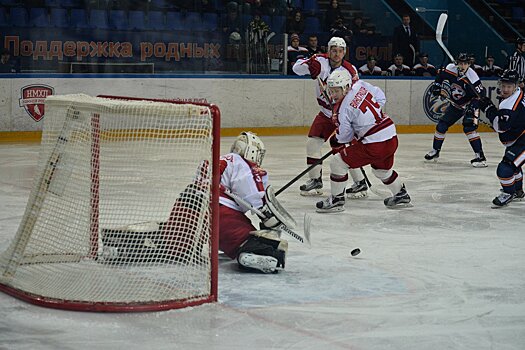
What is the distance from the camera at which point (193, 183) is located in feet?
13.4

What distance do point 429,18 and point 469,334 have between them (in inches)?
387

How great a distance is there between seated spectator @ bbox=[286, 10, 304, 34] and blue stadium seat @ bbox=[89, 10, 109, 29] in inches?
93.6

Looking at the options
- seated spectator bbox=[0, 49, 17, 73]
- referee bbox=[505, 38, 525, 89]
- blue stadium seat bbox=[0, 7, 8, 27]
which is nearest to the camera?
seated spectator bbox=[0, 49, 17, 73]

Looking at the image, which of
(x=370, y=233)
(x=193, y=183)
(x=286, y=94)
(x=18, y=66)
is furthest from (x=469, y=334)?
(x=286, y=94)

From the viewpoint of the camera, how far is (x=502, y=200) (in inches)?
260

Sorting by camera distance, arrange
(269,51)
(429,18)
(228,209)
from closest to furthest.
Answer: (228,209)
(269,51)
(429,18)

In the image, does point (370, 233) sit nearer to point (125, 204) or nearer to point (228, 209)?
point (228, 209)

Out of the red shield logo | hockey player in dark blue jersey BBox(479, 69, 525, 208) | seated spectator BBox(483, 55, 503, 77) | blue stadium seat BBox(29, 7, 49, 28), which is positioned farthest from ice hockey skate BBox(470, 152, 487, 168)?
blue stadium seat BBox(29, 7, 49, 28)

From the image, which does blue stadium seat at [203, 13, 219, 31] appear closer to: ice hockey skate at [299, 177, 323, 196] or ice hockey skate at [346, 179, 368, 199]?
ice hockey skate at [299, 177, 323, 196]

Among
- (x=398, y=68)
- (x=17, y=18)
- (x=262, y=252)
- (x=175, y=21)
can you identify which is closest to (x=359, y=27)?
(x=398, y=68)

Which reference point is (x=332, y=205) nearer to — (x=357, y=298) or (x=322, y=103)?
(x=322, y=103)

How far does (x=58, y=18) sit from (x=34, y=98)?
36.9 inches

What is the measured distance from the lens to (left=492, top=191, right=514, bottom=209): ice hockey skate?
661cm

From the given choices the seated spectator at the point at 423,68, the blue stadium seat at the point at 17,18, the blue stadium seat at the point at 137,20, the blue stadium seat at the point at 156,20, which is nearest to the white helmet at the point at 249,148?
the blue stadium seat at the point at 17,18
